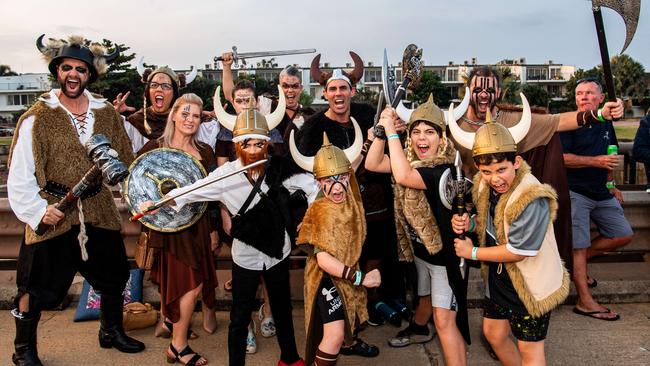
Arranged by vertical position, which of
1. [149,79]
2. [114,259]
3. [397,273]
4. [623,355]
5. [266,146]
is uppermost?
[149,79]

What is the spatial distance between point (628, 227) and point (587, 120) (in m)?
1.40

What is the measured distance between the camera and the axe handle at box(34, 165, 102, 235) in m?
4.04

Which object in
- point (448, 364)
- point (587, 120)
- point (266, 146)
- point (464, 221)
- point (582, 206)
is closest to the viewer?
point (464, 221)

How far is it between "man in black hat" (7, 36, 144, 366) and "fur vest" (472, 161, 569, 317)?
9.61ft

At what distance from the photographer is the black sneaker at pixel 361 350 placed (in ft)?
14.4

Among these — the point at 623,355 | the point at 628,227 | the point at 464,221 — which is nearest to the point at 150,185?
the point at 464,221

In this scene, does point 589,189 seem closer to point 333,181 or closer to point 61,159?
point 333,181

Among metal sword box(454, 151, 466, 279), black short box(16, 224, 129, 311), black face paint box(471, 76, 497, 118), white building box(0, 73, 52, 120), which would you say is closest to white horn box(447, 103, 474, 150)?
metal sword box(454, 151, 466, 279)

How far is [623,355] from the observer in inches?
165

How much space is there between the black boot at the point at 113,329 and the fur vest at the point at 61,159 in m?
0.63

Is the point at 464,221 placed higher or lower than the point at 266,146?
lower

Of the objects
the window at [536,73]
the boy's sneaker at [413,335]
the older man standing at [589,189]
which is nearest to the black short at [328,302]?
the boy's sneaker at [413,335]

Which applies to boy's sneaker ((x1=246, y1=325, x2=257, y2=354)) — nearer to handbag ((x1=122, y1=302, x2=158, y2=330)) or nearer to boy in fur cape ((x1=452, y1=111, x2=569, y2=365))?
handbag ((x1=122, y1=302, x2=158, y2=330))

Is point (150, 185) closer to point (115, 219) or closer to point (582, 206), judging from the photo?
point (115, 219)
